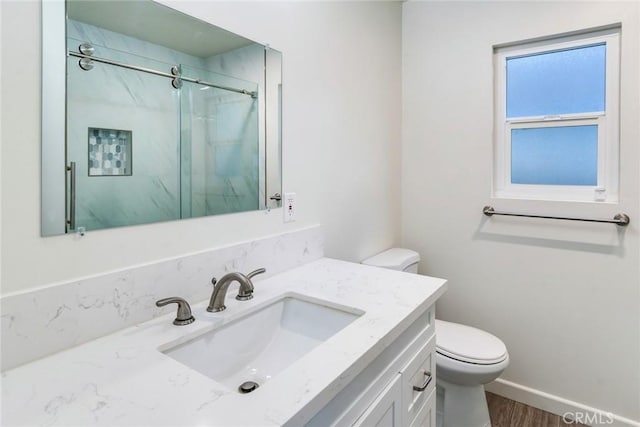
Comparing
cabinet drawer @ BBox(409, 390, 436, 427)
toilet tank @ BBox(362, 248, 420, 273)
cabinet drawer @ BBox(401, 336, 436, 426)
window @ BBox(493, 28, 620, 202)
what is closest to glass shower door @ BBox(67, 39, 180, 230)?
cabinet drawer @ BBox(401, 336, 436, 426)

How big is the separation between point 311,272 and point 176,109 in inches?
29.9

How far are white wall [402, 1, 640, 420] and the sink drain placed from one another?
168 centimetres

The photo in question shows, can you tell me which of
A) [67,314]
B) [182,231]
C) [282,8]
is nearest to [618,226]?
[282,8]

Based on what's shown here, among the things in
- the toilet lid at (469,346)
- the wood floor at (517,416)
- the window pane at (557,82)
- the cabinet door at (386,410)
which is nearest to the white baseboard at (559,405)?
the wood floor at (517,416)

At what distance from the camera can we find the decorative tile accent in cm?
90

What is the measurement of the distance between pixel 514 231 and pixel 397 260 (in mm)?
685

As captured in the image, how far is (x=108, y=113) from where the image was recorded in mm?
929

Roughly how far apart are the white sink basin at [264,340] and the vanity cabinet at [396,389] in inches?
7.0

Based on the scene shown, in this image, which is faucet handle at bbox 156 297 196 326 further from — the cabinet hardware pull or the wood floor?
the wood floor

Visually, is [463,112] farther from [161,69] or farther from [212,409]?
[212,409]

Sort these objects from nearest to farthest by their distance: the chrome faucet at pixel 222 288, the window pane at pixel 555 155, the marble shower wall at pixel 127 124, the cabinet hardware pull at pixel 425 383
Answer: the marble shower wall at pixel 127 124
the chrome faucet at pixel 222 288
the cabinet hardware pull at pixel 425 383
the window pane at pixel 555 155

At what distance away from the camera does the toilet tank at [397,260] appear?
78.7 inches

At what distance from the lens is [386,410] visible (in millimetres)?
985

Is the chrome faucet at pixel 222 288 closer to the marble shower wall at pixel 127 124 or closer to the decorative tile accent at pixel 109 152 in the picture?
the marble shower wall at pixel 127 124
